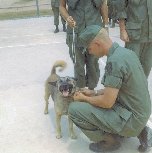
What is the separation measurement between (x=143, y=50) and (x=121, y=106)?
127cm

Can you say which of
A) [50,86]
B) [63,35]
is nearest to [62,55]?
[63,35]

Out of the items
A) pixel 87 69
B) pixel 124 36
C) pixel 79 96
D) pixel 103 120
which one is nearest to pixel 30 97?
pixel 87 69

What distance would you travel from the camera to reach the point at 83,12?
479 centimetres

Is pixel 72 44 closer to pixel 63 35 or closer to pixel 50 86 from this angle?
pixel 50 86

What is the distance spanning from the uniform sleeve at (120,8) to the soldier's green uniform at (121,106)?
1045 millimetres

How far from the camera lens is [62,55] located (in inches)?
319

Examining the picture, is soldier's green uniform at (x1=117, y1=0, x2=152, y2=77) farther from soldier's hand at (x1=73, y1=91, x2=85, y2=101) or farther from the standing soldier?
soldier's hand at (x1=73, y1=91, x2=85, y2=101)

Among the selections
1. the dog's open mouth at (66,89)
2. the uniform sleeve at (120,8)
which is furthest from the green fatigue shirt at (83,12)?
the dog's open mouth at (66,89)

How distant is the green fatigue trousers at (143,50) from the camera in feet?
15.4

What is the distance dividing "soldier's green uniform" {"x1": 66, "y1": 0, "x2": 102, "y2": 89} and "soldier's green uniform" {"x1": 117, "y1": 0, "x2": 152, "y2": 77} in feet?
1.35

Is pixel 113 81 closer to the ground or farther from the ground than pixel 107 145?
farther from the ground

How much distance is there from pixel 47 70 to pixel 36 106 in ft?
5.91

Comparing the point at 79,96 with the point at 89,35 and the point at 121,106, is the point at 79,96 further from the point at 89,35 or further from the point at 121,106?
the point at 89,35

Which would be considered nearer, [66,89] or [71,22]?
[66,89]
